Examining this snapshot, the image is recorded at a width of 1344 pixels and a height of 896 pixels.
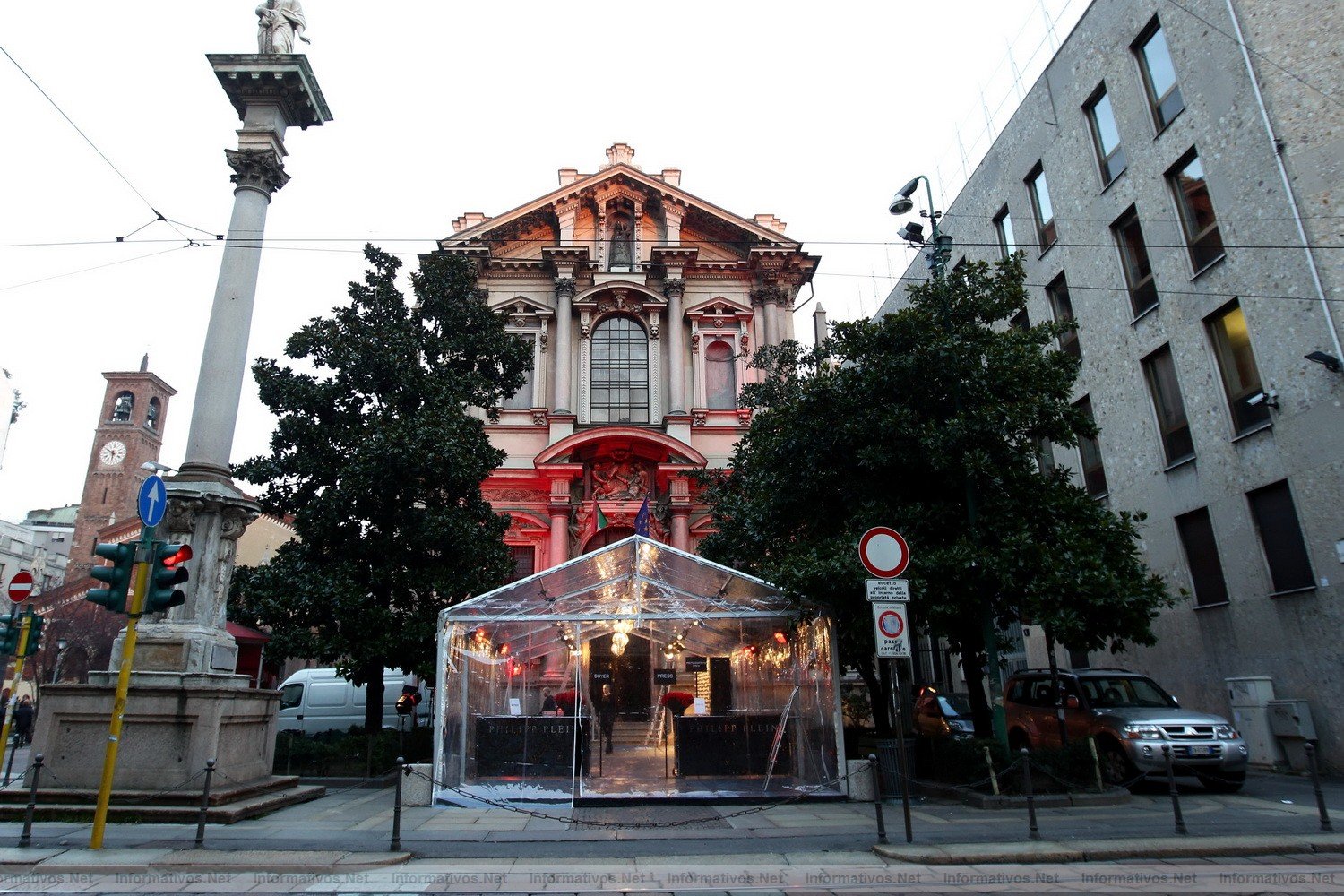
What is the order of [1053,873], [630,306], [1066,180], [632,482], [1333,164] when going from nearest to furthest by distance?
[1053,873]
[1333,164]
[1066,180]
[632,482]
[630,306]

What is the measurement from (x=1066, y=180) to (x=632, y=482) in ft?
48.8

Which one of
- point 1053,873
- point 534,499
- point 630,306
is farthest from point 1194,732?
point 630,306

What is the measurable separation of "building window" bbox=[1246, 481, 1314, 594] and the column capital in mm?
18935

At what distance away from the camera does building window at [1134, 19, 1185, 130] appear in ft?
60.0

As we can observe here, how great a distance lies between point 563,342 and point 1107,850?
892 inches

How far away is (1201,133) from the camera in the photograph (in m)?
17.2

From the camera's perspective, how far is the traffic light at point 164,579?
8.86 meters

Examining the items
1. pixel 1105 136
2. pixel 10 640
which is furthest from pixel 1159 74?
pixel 10 640

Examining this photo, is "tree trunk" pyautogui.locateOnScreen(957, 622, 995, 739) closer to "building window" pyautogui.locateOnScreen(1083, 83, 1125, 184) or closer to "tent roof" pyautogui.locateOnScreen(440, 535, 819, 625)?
"tent roof" pyautogui.locateOnScreen(440, 535, 819, 625)

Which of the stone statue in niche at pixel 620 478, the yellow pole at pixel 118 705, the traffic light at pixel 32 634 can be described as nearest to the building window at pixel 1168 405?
the stone statue in niche at pixel 620 478

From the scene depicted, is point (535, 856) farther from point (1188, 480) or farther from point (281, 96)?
point (1188, 480)

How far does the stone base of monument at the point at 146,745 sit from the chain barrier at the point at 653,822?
2.67 meters

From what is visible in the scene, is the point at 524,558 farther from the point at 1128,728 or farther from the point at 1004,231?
the point at 1128,728

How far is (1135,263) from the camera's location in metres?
19.9
